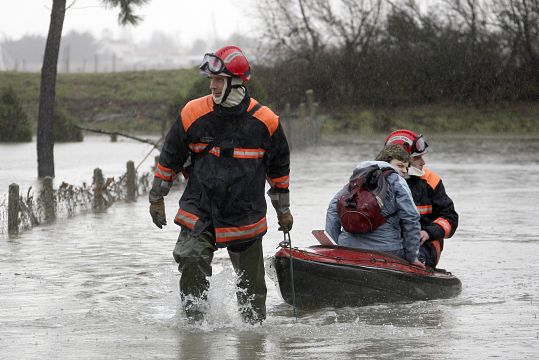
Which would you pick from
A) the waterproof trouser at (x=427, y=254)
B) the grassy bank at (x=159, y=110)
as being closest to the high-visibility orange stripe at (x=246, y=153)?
the waterproof trouser at (x=427, y=254)

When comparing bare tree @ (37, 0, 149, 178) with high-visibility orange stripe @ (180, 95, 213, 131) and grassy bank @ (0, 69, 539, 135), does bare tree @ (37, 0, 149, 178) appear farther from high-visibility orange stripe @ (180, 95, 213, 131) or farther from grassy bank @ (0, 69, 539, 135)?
high-visibility orange stripe @ (180, 95, 213, 131)

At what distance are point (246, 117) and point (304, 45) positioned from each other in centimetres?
4342

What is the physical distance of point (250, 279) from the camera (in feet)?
28.0

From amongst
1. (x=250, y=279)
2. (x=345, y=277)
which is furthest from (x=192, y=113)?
(x=345, y=277)

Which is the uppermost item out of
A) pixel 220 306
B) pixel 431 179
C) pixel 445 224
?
pixel 431 179

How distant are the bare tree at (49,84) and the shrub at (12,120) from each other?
1541cm

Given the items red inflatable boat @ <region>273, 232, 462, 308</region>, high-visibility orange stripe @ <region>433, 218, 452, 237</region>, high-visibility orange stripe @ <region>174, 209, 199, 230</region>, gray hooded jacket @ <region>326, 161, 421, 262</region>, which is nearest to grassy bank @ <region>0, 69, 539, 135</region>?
high-visibility orange stripe @ <region>433, 218, 452, 237</region>

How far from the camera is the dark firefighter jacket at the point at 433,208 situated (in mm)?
10086

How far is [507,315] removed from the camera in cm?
933

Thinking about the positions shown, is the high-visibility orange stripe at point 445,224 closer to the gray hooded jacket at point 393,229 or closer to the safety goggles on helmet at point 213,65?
the gray hooded jacket at point 393,229

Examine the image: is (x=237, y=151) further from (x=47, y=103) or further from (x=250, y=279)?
(x=47, y=103)

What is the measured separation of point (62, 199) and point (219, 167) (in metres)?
9.10

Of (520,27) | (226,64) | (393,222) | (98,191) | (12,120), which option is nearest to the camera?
(226,64)

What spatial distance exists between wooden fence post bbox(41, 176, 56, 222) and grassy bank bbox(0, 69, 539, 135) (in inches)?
829
